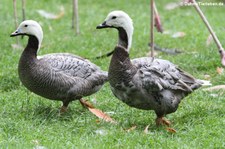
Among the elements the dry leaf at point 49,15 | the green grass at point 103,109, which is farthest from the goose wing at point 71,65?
the dry leaf at point 49,15

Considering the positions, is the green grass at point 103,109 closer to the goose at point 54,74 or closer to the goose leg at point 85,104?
the goose leg at point 85,104

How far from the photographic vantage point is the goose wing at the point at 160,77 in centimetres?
619

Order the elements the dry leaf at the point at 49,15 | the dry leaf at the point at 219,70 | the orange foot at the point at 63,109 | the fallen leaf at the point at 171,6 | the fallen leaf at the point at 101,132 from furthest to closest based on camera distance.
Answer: the fallen leaf at the point at 171,6 < the dry leaf at the point at 49,15 < the dry leaf at the point at 219,70 < the orange foot at the point at 63,109 < the fallen leaf at the point at 101,132

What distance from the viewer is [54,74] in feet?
21.9

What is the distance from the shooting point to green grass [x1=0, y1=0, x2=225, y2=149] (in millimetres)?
5863

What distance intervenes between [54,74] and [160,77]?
113 centimetres

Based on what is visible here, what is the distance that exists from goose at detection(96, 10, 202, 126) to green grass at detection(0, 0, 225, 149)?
260 millimetres

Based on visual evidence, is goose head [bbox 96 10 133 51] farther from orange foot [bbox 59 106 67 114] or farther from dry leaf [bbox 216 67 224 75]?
dry leaf [bbox 216 67 224 75]

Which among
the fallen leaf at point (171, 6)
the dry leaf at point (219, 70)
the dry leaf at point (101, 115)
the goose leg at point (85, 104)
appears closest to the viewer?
the dry leaf at point (101, 115)

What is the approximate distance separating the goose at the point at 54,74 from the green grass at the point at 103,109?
24 cm

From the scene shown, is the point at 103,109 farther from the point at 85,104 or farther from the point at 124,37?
the point at 124,37

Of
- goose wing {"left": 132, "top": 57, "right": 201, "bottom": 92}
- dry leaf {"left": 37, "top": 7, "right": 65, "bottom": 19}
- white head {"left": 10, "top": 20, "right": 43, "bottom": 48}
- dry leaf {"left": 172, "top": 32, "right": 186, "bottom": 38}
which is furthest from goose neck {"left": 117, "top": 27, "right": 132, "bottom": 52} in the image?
dry leaf {"left": 37, "top": 7, "right": 65, "bottom": 19}

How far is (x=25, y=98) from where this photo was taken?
725cm

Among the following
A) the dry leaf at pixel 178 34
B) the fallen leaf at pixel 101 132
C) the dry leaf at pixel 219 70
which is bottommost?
the dry leaf at pixel 178 34
